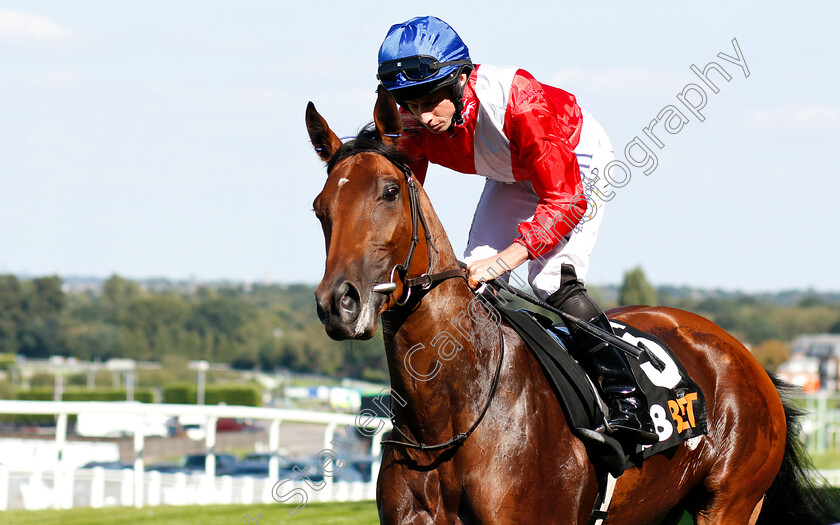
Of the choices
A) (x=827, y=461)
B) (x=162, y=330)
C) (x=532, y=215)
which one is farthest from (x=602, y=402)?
(x=162, y=330)

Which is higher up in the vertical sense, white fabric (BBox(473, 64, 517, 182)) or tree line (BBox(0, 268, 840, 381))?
white fabric (BBox(473, 64, 517, 182))

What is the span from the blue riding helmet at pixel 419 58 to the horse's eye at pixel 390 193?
1.38 ft

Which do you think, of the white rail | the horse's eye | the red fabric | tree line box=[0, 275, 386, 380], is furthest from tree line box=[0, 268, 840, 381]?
the horse's eye

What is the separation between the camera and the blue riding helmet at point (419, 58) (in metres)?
2.91

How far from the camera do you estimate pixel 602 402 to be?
126 inches

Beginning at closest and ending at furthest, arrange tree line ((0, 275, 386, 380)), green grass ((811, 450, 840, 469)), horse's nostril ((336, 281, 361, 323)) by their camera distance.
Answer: horse's nostril ((336, 281, 361, 323))
green grass ((811, 450, 840, 469))
tree line ((0, 275, 386, 380))

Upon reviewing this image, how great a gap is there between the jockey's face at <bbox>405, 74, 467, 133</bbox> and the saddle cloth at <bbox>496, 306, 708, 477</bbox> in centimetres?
68

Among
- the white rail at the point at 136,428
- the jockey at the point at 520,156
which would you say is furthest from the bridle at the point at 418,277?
the white rail at the point at 136,428

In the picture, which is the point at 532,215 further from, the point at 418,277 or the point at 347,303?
the point at 347,303

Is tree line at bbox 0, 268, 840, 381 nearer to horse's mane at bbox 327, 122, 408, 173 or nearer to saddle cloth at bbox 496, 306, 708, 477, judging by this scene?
saddle cloth at bbox 496, 306, 708, 477

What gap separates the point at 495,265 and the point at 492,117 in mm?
523

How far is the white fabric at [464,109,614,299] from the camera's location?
343 centimetres

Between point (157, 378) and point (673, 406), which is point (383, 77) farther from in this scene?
A: point (157, 378)

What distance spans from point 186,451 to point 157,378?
101 ft
